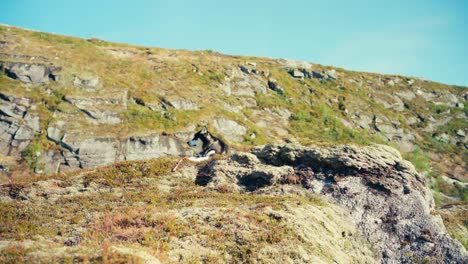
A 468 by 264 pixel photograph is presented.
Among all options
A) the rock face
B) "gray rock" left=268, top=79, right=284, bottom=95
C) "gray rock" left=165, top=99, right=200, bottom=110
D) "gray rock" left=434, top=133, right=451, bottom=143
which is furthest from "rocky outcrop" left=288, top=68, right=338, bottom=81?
the rock face

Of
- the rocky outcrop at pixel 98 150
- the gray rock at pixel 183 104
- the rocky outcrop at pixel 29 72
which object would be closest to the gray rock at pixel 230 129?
the gray rock at pixel 183 104

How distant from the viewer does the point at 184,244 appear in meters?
17.2

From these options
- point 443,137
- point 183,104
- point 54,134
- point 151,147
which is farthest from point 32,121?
point 443,137

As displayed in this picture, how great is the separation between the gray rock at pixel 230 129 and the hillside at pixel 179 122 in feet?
1.30

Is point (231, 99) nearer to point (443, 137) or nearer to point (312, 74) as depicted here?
point (312, 74)

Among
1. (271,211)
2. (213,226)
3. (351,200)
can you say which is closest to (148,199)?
(213,226)

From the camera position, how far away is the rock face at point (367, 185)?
24.7 meters

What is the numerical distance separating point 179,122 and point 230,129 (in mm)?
14301

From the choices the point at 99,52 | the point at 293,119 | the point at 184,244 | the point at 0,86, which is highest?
the point at 99,52

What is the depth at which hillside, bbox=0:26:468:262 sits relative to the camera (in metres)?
22.6

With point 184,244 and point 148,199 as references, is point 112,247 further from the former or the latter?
point 148,199

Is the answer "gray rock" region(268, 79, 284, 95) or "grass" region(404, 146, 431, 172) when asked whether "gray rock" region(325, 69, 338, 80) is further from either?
"grass" region(404, 146, 431, 172)

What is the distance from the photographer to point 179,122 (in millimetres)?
85750

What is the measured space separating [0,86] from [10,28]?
4328 cm
